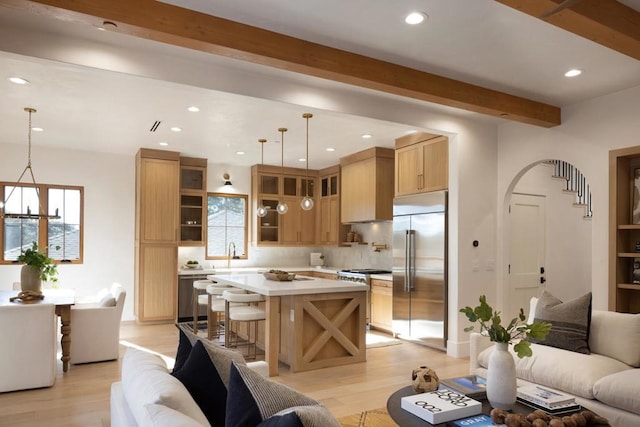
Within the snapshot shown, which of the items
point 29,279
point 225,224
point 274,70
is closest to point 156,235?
point 225,224

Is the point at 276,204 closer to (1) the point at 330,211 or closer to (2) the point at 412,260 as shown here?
(1) the point at 330,211

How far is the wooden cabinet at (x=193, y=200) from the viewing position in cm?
783

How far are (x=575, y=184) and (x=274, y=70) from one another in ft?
16.9

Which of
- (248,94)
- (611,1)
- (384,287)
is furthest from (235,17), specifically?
(384,287)

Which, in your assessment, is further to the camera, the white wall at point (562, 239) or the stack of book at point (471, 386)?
the white wall at point (562, 239)

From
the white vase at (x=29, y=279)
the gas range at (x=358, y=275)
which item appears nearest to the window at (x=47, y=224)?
the white vase at (x=29, y=279)

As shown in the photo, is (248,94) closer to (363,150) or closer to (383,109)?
(383,109)

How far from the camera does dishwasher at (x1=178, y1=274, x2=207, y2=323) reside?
24.5ft

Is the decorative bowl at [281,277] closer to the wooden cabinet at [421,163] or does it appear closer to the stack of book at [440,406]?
the wooden cabinet at [421,163]

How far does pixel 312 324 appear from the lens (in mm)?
4781

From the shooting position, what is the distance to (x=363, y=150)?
720cm

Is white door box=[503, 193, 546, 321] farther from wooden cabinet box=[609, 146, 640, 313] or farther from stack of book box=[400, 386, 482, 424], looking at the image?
stack of book box=[400, 386, 482, 424]

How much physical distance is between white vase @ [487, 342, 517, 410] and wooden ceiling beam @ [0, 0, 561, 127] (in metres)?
2.37

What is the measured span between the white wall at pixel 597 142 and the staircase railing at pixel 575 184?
1.53 meters
